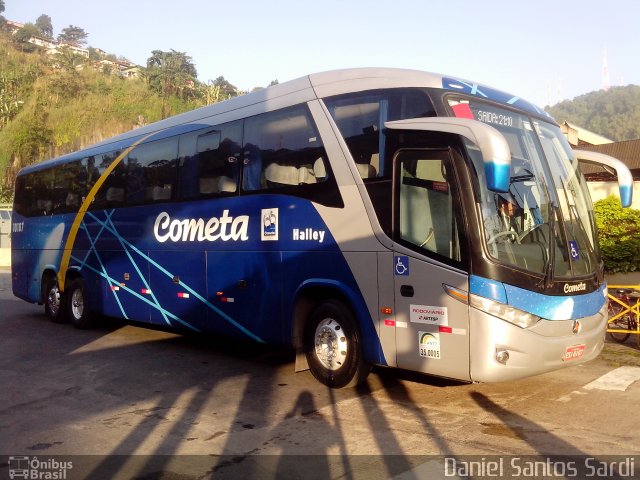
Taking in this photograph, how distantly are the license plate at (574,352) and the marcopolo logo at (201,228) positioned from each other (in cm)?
430

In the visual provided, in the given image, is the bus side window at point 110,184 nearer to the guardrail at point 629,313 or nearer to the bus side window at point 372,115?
the bus side window at point 372,115

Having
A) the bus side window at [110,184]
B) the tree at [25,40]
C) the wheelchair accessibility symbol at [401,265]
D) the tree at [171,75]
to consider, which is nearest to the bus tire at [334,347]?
the wheelchair accessibility symbol at [401,265]

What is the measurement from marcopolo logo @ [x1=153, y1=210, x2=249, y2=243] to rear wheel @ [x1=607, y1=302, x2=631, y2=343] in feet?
19.5

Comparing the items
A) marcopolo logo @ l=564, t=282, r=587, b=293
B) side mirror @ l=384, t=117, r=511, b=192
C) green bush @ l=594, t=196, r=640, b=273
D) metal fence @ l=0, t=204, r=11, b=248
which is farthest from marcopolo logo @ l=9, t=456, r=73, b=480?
metal fence @ l=0, t=204, r=11, b=248

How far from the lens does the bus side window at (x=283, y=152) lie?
768 centimetres

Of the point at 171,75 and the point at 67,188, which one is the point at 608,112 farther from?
the point at 67,188

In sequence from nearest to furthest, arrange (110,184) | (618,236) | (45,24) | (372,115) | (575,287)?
(575,287)
(372,115)
(110,184)
(618,236)
(45,24)

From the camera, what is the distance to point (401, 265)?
666cm

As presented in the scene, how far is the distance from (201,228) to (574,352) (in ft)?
17.9

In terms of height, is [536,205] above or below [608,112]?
below

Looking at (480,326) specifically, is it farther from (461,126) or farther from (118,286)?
(118,286)

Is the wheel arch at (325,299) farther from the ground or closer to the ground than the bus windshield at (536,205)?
closer to the ground

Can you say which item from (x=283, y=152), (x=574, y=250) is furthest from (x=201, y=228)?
(x=574, y=250)

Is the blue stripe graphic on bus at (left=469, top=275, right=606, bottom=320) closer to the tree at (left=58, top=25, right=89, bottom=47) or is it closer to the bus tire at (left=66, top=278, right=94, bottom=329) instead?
the bus tire at (left=66, top=278, right=94, bottom=329)
